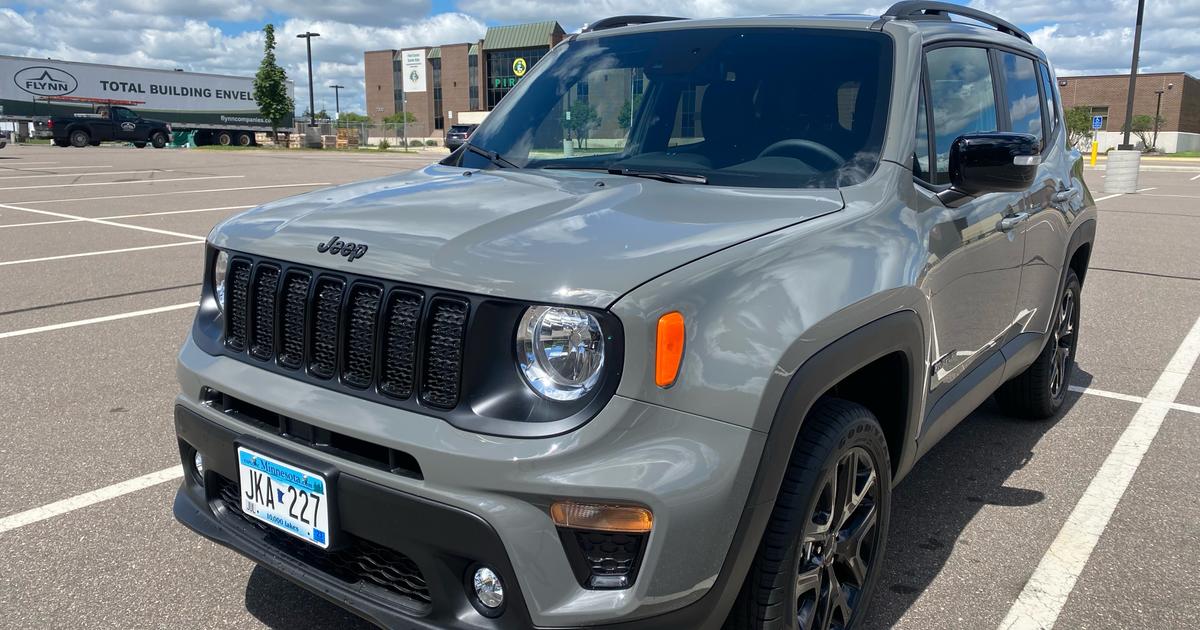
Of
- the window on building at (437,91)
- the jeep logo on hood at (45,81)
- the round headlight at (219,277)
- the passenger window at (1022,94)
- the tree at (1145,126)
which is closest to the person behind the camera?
the round headlight at (219,277)

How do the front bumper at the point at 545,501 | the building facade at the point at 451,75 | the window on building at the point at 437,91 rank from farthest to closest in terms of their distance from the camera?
the window on building at the point at 437,91 < the building facade at the point at 451,75 < the front bumper at the point at 545,501

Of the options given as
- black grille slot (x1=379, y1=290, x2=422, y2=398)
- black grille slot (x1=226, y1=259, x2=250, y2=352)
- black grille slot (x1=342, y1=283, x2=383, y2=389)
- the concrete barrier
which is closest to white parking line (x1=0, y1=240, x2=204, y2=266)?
black grille slot (x1=226, y1=259, x2=250, y2=352)

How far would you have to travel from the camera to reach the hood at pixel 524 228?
6.59 ft

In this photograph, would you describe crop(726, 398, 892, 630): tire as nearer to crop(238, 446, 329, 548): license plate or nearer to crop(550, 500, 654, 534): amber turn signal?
crop(550, 500, 654, 534): amber turn signal

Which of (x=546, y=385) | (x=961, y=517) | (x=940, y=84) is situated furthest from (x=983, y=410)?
(x=546, y=385)

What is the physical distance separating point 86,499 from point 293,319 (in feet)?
5.91

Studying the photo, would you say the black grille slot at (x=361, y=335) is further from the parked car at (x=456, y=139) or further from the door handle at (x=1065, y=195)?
the door handle at (x=1065, y=195)

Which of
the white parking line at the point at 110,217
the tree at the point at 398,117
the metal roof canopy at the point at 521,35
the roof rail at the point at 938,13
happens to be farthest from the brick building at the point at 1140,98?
the roof rail at the point at 938,13

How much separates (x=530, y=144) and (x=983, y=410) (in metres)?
2.87

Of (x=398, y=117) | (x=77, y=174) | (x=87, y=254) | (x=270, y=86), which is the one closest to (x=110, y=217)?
(x=87, y=254)

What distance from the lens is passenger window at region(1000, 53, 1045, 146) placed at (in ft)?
12.9

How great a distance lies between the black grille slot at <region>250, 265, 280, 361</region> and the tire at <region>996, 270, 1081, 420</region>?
340 centimetres

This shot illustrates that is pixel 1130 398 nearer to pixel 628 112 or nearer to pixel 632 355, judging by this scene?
pixel 628 112

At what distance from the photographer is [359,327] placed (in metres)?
2.22
